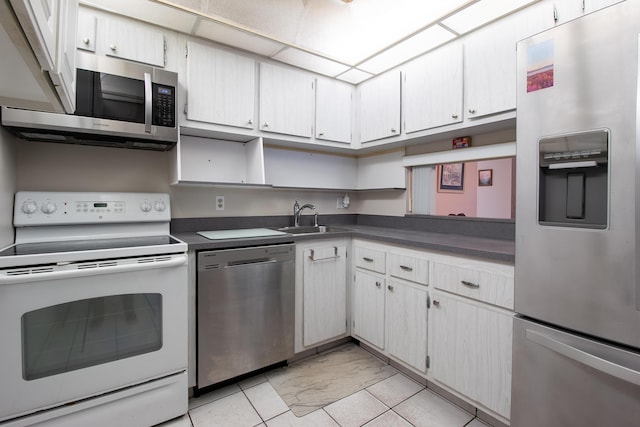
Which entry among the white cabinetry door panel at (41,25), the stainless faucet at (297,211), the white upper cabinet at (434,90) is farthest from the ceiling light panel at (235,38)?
the white cabinetry door panel at (41,25)

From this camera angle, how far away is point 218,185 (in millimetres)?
2139

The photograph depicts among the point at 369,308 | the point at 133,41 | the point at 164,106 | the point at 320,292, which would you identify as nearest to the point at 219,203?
the point at 164,106

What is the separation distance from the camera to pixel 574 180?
112 centimetres

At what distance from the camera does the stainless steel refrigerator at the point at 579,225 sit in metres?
0.98

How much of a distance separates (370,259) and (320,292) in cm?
Answer: 45

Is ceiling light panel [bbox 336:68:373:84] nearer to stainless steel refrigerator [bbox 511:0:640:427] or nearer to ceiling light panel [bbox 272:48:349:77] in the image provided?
ceiling light panel [bbox 272:48:349:77]

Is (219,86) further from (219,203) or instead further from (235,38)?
(219,203)

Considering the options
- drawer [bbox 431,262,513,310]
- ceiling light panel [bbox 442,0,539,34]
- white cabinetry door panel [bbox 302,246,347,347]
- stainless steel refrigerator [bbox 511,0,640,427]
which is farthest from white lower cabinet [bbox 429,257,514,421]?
ceiling light panel [bbox 442,0,539,34]

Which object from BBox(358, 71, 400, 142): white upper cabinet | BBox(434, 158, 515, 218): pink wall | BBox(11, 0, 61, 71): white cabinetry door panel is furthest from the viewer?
BBox(358, 71, 400, 142): white upper cabinet

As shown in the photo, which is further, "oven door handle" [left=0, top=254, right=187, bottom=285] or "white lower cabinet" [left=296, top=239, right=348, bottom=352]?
"white lower cabinet" [left=296, top=239, right=348, bottom=352]

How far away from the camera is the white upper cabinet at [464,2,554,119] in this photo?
1.60m

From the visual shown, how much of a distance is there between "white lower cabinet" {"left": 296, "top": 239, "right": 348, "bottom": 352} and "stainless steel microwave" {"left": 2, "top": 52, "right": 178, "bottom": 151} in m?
1.19

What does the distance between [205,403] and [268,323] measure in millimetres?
557

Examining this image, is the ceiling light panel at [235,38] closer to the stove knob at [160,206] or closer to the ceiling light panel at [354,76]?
the ceiling light panel at [354,76]
